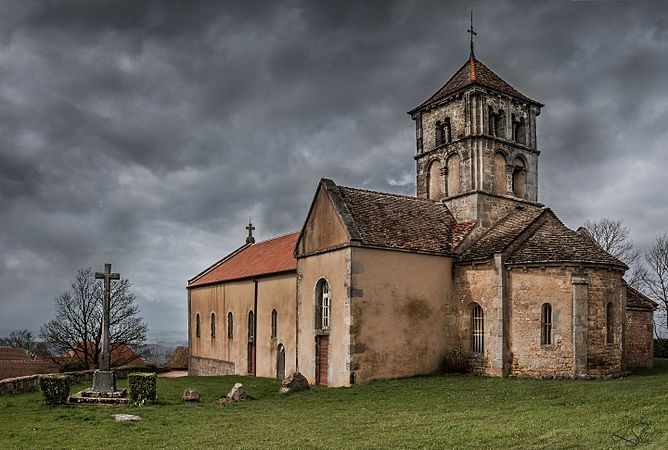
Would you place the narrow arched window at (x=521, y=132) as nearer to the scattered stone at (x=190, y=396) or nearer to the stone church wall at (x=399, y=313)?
the stone church wall at (x=399, y=313)

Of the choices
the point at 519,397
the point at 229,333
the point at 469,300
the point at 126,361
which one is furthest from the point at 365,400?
the point at 126,361

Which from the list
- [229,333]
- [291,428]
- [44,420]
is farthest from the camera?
[229,333]

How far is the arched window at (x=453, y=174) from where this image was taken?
3344 centimetres

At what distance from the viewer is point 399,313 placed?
28297mm

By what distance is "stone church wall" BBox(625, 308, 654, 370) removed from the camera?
3222 cm

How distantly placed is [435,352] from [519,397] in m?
8.48

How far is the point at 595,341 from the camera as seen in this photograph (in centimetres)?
2620

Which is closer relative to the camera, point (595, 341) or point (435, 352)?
point (595, 341)

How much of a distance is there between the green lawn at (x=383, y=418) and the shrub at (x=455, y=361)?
116 inches

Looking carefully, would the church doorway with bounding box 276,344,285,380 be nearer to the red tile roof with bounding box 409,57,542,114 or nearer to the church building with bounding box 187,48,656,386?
the church building with bounding box 187,48,656,386

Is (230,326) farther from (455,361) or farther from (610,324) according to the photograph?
(610,324)

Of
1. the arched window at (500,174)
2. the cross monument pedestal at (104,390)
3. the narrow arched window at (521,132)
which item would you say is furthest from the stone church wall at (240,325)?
the narrow arched window at (521,132)

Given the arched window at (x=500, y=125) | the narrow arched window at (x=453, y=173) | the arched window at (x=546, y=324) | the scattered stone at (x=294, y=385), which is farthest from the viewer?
the arched window at (x=500, y=125)

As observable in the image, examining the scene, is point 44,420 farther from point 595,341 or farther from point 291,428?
point 595,341
